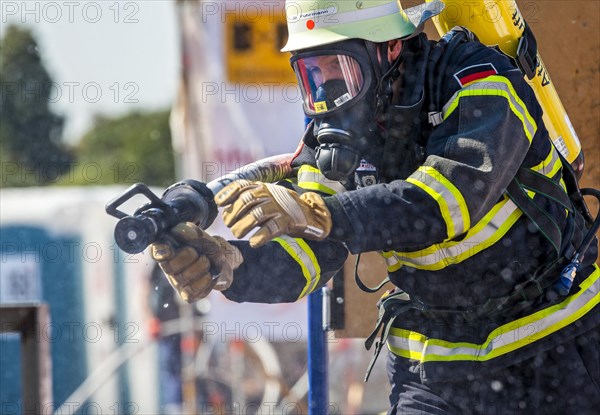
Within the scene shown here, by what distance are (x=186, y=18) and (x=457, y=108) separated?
5.92 meters

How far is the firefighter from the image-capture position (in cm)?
276

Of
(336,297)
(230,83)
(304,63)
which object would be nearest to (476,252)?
(304,63)

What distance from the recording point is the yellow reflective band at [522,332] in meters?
2.94

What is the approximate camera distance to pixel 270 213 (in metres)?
2.38

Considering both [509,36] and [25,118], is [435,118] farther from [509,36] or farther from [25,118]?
[25,118]

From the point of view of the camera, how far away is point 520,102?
273cm

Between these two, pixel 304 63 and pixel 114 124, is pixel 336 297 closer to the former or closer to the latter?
pixel 304 63

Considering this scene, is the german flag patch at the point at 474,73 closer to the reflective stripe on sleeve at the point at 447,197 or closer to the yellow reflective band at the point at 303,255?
the reflective stripe on sleeve at the point at 447,197

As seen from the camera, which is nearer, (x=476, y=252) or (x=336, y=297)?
(x=476, y=252)

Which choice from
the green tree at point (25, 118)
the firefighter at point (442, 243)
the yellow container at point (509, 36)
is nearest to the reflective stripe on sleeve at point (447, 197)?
the firefighter at point (442, 243)

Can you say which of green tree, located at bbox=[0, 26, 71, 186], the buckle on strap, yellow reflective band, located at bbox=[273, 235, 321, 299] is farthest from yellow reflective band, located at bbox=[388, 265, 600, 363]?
green tree, located at bbox=[0, 26, 71, 186]

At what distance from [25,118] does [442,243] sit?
65.3ft

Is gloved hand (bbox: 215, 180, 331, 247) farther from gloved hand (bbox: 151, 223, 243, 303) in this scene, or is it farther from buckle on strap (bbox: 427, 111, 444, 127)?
buckle on strap (bbox: 427, 111, 444, 127)

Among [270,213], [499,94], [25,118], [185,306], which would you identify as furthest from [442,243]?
[25,118]
